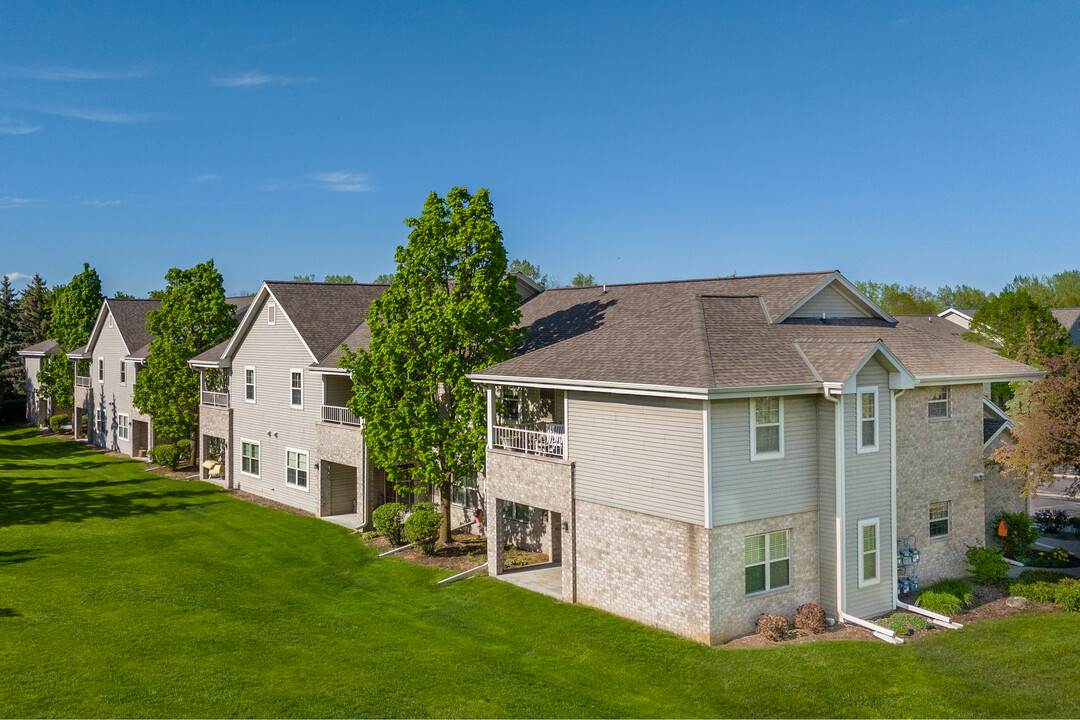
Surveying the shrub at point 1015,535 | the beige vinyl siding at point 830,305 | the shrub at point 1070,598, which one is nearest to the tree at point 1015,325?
the shrub at point 1015,535

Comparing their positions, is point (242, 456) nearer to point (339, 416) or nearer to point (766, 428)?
point (339, 416)

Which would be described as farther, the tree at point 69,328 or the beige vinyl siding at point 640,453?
the tree at point 69,328

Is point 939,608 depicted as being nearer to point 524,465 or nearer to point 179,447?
point 524,465

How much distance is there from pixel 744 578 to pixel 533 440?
7.37 meters

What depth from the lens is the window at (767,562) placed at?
17.4m

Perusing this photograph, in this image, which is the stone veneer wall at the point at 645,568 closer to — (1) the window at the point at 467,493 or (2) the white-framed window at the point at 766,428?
(2) the white-framed window at the point at 766,428

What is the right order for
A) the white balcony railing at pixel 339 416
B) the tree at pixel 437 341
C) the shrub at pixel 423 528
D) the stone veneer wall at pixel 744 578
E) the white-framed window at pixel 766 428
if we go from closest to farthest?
the stone veneer wall at pixel 744 578 → the white-framed window at pixel 766 428 → the tree at pixel 437 341 → the shrub at pixel 423 528 → the white balcony railing at pixel 339 416

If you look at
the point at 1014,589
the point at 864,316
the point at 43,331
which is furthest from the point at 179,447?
the point at 43,331

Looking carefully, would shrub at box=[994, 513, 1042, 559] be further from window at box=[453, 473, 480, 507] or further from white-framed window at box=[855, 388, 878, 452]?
window at box=[453, 473, 480, 507]

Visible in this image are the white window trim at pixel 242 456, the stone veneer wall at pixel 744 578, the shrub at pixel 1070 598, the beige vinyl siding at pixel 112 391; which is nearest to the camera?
the stone veneer wall at pixel 744 578

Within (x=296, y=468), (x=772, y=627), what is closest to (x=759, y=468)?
(x=772, y=627)

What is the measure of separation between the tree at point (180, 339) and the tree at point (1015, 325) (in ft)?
147

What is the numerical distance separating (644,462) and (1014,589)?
429 inches

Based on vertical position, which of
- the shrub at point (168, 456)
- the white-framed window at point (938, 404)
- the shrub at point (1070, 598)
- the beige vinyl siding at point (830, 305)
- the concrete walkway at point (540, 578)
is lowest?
the concrete walkway at point (540, 578)
